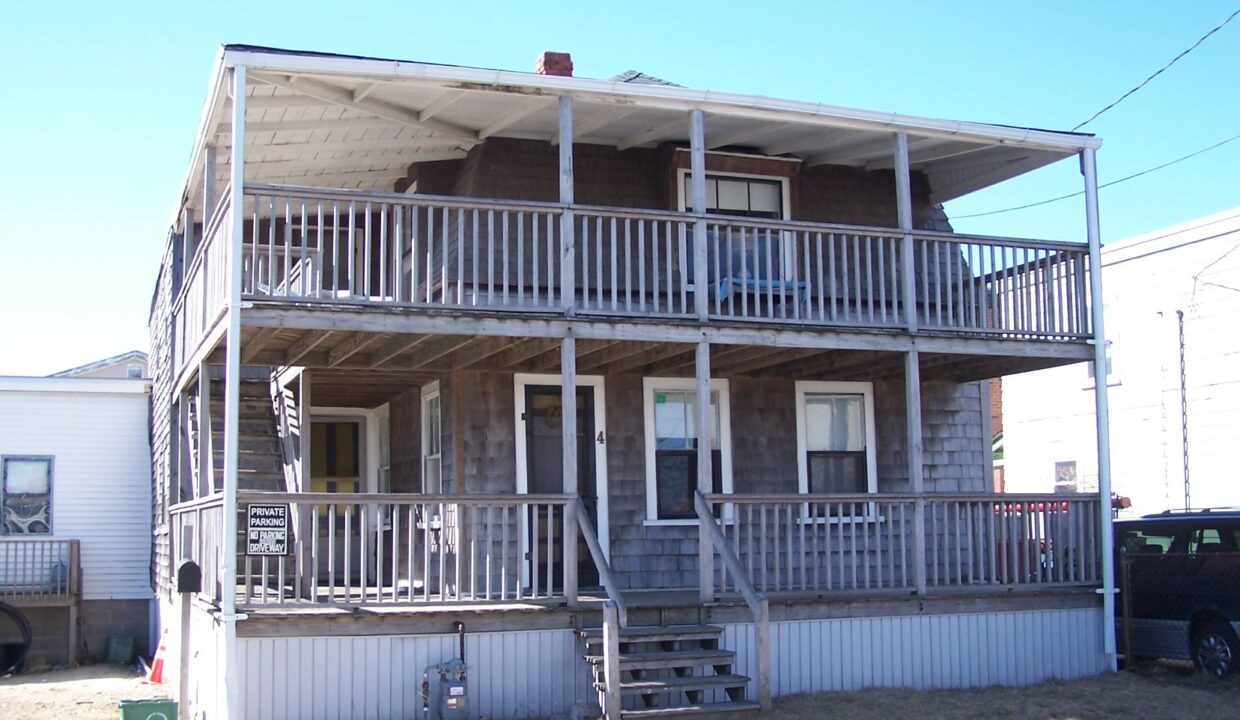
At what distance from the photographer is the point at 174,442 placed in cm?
1812

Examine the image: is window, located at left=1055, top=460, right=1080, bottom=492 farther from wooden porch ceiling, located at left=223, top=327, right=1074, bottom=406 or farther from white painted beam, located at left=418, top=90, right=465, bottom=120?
white painted beam, located at left=418, top=90, right=465, bottom=120

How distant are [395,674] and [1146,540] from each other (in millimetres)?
8322

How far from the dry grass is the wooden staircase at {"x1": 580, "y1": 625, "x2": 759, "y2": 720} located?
0.50 meters

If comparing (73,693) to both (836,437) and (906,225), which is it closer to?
(836,437)

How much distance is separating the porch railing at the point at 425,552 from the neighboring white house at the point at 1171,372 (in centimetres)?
1128

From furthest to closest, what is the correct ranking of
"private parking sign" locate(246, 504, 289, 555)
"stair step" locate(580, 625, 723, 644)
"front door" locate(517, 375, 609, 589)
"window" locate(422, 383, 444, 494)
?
"window" locate(422, 383, 444, 494) < "front door" locate(517, 375, 609, 589) < "stair step" locate(580, 625, 723, 644) < "private parking sign" locate(246, 504, 289, 555)

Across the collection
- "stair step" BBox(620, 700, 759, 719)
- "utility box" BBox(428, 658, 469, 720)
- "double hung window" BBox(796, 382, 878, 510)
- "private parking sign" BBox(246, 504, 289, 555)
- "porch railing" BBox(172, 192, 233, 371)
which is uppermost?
"porch railing" BBox(172, 192, 233, 371)

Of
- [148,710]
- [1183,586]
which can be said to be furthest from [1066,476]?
[148,710]

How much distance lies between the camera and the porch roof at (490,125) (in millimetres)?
12281

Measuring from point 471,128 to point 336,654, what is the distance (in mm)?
5956

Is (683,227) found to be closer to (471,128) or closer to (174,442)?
(471,128)

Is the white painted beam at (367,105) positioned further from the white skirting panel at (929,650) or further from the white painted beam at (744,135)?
the white skirting panel at (929,650)

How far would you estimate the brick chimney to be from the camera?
47.2 ft

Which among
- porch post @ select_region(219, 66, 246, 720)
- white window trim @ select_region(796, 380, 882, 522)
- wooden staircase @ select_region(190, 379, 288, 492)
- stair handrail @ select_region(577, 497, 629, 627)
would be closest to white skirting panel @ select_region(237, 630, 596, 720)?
porch post @ select_region(219, 66, 246, 720)
